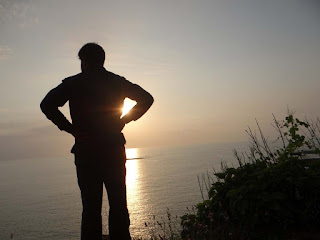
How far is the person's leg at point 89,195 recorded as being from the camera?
10.1 feet

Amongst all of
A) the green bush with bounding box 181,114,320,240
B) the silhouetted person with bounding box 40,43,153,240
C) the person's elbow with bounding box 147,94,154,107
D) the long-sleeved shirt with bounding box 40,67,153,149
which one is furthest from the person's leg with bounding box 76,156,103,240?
the green bush with bounding box 181,114,320,240

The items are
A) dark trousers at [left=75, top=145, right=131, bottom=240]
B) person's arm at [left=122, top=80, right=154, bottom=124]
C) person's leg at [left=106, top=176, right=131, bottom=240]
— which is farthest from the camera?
person's arm at [left=122, top=80, right=154, bottom=124]

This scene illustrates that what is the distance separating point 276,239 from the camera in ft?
10.9

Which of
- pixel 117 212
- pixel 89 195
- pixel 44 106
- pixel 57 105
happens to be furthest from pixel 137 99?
pixel 117 212

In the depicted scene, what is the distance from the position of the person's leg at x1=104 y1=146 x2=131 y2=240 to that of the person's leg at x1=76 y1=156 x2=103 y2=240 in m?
0.14

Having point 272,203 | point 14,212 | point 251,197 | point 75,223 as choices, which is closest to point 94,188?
point 251,197

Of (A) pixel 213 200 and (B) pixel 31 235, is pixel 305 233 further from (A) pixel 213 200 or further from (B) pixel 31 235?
(B) pixel 31 235

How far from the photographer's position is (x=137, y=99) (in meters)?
3.48

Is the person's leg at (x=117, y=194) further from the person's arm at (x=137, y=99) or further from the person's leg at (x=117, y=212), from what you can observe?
the person's arm at (x=137, y=99)

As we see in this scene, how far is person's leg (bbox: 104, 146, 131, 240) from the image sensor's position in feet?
10.3

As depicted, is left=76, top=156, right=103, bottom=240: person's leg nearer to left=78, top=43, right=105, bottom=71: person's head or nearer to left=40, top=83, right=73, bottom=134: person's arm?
left=40, top=83, right=73, bottom=134: person's arm

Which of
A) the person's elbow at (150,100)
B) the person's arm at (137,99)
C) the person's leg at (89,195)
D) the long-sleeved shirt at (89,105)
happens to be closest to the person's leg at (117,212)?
the person's leg at (89,195)

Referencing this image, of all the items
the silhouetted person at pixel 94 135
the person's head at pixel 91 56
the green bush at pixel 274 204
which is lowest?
the green bush at pixel 274 204

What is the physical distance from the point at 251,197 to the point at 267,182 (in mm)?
353
